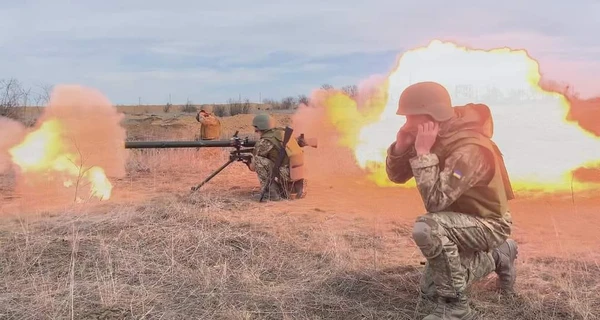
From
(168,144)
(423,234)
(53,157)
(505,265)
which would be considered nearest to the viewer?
(423,234)

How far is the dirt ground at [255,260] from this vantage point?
14.0ft

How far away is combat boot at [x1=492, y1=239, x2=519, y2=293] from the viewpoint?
177 inches

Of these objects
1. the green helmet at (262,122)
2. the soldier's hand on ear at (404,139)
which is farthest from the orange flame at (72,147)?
the soldier's hand on ear at (404,139)

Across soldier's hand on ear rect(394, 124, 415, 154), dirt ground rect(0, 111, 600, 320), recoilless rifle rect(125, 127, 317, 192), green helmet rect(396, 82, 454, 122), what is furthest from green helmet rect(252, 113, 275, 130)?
green helmet rect(396, 82, 454, 122)

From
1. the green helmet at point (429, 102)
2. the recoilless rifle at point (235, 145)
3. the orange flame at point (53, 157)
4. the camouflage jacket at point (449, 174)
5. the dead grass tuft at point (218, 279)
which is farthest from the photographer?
the recoilless rifle at point (235, 145)

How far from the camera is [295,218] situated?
25.4 ft

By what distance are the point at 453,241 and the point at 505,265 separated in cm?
83

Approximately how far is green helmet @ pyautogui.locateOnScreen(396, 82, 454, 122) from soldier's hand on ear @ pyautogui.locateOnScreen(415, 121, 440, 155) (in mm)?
96

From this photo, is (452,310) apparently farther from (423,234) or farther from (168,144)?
(168,144)

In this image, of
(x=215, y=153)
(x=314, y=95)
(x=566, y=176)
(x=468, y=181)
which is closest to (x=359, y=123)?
(x=314, y=95)

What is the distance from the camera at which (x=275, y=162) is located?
9.60 m

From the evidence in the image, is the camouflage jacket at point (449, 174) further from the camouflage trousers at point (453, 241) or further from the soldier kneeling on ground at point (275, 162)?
the soldier kneeling on ground at point (275, 162)

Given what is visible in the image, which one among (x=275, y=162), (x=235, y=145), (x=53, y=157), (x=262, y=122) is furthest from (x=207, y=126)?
(x=53, y=157)

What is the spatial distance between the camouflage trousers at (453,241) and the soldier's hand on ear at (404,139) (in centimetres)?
58
